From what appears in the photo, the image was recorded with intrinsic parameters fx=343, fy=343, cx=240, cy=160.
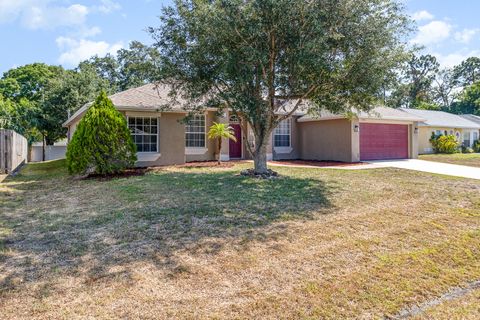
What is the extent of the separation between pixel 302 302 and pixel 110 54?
126 ft

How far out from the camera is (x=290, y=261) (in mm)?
4812

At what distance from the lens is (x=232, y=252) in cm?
502

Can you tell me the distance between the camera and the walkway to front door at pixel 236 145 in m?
18.8

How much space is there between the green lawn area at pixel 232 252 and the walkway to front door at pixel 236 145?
31.1ft

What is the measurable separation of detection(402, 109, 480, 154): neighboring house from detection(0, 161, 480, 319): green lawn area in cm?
2055

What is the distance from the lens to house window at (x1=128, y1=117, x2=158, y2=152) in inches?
595

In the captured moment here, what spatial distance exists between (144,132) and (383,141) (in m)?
13.3

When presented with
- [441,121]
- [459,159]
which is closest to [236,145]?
[459,159]

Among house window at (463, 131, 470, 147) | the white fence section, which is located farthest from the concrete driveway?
the white fence section

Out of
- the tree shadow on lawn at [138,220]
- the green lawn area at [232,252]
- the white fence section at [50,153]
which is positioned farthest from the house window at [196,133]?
the white fence section at [50,153]

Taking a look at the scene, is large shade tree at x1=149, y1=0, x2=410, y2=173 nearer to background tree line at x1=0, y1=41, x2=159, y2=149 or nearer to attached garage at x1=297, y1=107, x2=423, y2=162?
attached garage at x1=297, y1=107, x2=423, y2=162

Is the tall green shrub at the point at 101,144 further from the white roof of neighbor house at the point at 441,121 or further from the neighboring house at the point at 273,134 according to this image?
the white roof of neighbor house at the point at 441,121

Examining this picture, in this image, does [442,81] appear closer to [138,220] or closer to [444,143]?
[444,143]

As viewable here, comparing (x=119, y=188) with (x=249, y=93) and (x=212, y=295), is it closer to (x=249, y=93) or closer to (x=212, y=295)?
(x=249, y=93)
